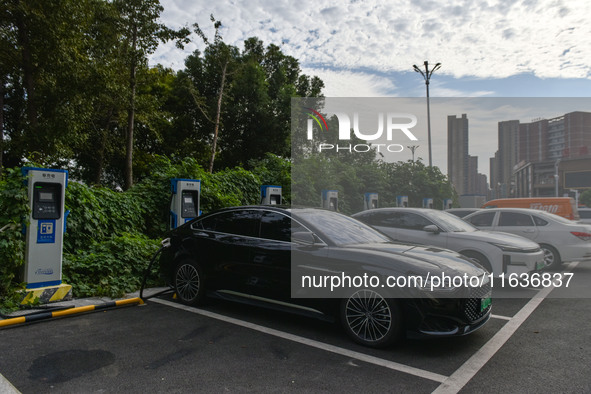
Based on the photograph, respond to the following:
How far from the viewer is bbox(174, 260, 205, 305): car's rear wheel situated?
5394 millimetres

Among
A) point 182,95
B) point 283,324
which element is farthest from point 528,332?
point 182,95

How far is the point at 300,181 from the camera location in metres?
16.9

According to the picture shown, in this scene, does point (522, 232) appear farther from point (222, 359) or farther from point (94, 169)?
point (94, 169)

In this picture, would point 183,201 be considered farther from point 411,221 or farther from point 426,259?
point 426,259

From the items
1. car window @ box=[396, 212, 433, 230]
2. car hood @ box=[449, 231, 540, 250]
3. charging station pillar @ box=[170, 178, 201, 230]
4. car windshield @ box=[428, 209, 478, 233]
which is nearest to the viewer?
car hood @ box=[449, 231, 540, 250]

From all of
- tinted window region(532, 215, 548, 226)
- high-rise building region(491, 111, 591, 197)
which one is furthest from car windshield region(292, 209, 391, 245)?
high-rise building region(491, 111, 591, 197)

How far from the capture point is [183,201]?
27.7 ft

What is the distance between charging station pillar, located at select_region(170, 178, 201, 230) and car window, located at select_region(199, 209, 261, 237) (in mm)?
2870

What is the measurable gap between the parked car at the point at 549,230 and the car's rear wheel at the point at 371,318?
22.0 ft

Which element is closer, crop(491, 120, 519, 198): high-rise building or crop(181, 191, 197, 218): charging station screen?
crop(181, 191, 197, 218): charging station screen

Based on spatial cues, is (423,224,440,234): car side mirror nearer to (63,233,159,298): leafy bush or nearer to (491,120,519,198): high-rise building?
(63,233,159,298): leafy bush

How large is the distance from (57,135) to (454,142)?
42136 mm

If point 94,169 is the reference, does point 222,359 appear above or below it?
below

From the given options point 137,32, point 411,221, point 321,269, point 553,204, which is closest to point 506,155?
point 553,204
